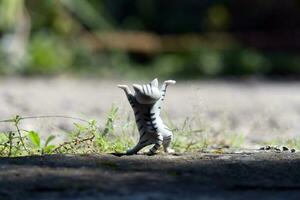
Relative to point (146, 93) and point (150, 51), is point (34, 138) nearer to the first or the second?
point (146, 93)

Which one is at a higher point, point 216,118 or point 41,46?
point 41,46

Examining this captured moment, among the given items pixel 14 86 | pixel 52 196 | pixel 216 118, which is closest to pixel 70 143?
pixel 52 196

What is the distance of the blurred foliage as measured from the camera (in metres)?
11.1

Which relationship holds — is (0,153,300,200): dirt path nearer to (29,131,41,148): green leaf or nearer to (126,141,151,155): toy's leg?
(126,141,151,155): toy's leg

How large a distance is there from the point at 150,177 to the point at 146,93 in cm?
47

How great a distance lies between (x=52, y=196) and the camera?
2.59 metres

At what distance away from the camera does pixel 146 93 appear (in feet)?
10.4

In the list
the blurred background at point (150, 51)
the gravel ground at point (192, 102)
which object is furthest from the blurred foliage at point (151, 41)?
the gravel ground at point (192, 102)

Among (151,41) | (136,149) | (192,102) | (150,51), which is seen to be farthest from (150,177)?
(151,41)

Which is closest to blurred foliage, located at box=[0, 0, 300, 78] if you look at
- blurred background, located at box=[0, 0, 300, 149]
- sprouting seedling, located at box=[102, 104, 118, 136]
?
blurred background, located at box=[0, 0, 300, 149]

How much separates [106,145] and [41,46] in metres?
7.95

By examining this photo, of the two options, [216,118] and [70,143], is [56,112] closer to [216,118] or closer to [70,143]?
[216,118]

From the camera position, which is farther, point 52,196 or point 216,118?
point 216,118

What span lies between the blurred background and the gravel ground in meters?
0.02
